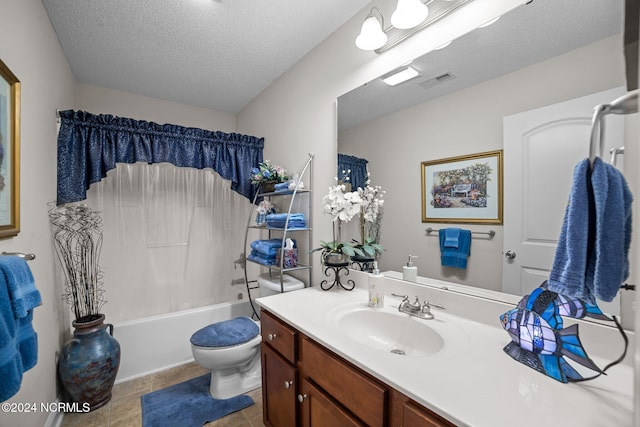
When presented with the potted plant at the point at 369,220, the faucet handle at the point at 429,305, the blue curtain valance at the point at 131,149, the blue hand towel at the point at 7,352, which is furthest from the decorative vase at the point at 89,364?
the faucet handle at the point at 429,305

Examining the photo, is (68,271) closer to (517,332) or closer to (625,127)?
(517,332)

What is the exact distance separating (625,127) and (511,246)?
505mm

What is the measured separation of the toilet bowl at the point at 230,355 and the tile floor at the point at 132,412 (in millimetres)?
126

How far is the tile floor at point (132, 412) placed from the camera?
5.62 feet

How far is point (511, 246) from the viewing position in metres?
1.08

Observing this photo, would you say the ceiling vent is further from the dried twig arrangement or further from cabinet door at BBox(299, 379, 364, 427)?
the dried twig arrangement

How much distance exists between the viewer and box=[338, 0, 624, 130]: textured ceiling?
893 mm

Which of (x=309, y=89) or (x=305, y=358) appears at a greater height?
(x=309, y=89)

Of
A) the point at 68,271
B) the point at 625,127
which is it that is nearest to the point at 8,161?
the point at 68,271

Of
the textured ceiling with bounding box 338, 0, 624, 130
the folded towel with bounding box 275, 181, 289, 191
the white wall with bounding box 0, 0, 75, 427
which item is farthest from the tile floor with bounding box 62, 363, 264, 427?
the textured ceiling with bounding box 338, 0, 624, 130

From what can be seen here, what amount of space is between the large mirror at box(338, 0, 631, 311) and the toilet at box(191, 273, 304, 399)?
0.96 metres

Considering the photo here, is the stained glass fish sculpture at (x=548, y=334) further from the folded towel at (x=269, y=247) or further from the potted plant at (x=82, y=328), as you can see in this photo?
the potted plant at (x=82, y=328)

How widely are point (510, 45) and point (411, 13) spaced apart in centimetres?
44

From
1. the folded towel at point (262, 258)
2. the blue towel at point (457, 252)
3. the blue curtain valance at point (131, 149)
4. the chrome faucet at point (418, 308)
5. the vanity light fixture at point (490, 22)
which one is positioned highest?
the vanity light fixture at point (490, 22)
